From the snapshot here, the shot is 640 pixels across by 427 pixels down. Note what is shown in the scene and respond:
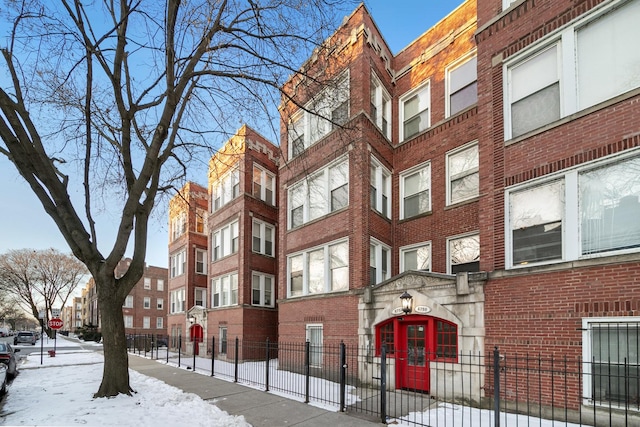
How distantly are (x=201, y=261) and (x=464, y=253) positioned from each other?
20.4 metres

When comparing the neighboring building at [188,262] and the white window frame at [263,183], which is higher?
the white window frame at [263,183]

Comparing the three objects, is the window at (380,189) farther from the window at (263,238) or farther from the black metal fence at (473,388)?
the window at (263,238)

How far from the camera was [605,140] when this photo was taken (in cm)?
748

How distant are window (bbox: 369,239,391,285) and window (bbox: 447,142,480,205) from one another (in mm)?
2875

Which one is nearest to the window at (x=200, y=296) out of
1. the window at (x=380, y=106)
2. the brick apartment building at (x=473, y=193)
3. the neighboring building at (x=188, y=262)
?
the neighboring building at (x=188, y=262)

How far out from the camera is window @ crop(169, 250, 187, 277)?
1099 inches

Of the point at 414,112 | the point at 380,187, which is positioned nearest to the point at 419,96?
the point at 414,112

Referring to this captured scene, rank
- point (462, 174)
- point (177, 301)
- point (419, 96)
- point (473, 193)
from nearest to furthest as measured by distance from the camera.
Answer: point (473, 193) < point (462, 174) < point (419, 96) < point (177, 301)

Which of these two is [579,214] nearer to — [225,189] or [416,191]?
[416,191]

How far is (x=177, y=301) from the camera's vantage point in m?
28.4

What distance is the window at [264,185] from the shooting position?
20656 mm

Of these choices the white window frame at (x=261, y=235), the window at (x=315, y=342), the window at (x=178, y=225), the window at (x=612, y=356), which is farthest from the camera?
the window at (x=178, y=225)

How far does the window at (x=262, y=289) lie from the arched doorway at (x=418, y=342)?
31.4 ft

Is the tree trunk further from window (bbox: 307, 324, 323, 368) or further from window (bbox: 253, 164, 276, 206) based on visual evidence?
window (bbox: 253, 164, 276, 206)
